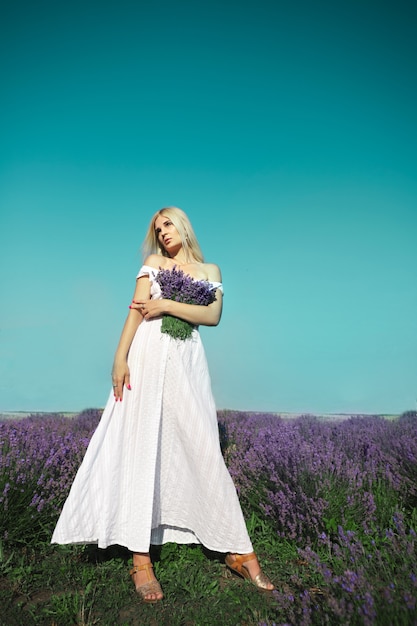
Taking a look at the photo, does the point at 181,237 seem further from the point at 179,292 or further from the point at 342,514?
the point at 342,514

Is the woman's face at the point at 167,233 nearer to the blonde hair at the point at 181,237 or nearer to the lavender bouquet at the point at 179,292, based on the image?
the blonde hair at the point at 181,237

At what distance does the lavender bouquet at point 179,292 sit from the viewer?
119 inches

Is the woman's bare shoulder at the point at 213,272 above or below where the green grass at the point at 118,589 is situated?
above

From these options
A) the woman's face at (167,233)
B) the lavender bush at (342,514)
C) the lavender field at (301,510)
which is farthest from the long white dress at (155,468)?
the woman's face at (167,233)

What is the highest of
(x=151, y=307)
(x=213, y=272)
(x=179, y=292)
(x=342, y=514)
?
(x=213, y=272)

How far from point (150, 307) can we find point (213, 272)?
605 millimetres

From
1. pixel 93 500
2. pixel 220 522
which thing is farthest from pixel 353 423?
pixel 93 500

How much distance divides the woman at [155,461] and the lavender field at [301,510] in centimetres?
32

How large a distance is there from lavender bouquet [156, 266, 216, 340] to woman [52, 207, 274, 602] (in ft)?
0.12

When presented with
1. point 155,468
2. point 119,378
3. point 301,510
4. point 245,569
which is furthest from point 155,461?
point 301,510

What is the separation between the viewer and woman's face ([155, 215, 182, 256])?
3367 mm

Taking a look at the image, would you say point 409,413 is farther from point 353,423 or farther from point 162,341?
point 162,341

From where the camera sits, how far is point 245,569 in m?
2.80

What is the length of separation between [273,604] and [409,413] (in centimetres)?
395
